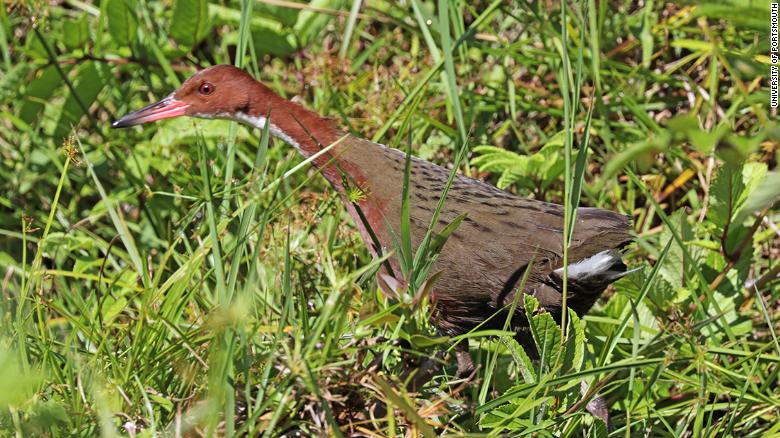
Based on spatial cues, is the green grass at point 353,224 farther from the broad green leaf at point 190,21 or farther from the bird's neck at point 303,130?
the bird's neck at point 303,130

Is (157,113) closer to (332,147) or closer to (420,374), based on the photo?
(332,147)

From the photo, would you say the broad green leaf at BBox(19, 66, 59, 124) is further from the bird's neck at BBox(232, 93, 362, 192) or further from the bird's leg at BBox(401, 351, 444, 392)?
A: the bird's leg at BBox(401, 351, 444, 392)

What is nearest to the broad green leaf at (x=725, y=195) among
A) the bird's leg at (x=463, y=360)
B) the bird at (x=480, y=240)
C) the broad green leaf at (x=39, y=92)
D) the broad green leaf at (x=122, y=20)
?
the bird at (x=480, y=240)

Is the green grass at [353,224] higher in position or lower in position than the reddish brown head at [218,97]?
lower

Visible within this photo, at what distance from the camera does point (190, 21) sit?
369cm

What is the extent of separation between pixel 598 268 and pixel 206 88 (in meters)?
1.52

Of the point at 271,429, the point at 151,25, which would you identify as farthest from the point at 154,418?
the point at 151,25

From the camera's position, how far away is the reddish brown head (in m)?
3.14

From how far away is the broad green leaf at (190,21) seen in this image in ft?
11.9

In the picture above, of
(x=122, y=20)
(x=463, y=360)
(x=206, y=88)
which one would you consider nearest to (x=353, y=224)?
(x=206, y=88)

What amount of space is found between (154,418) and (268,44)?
2360 millimetres

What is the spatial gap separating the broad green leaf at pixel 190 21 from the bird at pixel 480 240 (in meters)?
0.92

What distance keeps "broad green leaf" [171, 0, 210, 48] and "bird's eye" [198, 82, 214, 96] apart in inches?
22.8

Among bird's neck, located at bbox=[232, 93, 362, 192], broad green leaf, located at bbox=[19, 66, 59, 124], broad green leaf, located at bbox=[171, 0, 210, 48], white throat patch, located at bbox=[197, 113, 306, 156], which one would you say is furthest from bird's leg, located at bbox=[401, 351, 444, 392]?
broad green leaf, located at bbox=[19, 66, 59, 124]
